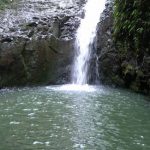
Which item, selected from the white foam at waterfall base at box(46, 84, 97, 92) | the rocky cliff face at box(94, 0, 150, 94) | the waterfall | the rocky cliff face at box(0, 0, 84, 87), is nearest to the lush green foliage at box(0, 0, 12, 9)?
the rocky cliff face at box(0, 0, 84, 87)

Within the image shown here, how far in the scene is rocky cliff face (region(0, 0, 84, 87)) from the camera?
13.2m

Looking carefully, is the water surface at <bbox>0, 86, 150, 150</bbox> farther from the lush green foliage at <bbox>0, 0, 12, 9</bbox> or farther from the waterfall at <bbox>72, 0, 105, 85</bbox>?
the lush green foliage at <bbox>0, 0, 12, 9</bbox>

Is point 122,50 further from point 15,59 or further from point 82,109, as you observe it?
point 82,109

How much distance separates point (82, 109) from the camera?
9.09 metres

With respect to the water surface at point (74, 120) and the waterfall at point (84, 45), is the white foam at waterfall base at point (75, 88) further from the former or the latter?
the waterfall at point (84, 45)

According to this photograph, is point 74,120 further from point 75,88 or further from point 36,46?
point 36,46

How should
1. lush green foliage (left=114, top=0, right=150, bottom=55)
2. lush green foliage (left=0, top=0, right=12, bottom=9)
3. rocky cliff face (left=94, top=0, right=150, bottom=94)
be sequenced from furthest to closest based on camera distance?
1. lush green foliage (left=0, top=0, right=12, bottom=9)
2. rocky cliff face (left=94, top=0, right=150, bottom=94)
3. lush green foliage (left=114, top=0, right=150, bottom=55)

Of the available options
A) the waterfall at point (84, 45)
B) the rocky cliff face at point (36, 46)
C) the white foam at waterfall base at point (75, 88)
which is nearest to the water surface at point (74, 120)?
the white foam at waterfall base at point (75, 88)

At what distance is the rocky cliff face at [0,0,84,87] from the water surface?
5.37 feet

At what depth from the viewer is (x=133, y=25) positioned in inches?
455

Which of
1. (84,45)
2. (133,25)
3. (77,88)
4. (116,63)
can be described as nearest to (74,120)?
(77,88)

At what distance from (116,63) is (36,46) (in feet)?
9.80

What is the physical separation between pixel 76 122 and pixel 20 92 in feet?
14.1

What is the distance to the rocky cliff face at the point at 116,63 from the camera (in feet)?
39.1
